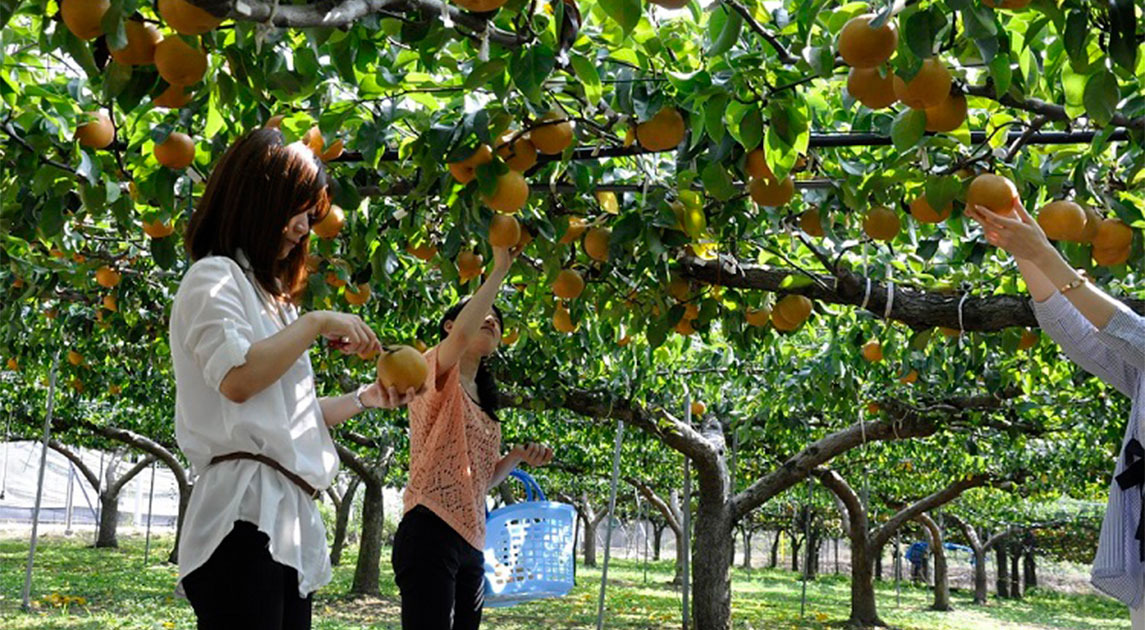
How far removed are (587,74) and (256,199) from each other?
61cm

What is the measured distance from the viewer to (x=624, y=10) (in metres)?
1.53

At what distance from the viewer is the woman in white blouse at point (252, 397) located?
154 cm

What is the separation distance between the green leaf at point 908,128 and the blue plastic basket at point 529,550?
98.3 inches

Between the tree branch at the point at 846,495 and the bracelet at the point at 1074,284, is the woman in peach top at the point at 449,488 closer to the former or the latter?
the bracelet at the point at 1074,284

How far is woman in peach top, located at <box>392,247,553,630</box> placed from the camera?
2904 millimetres

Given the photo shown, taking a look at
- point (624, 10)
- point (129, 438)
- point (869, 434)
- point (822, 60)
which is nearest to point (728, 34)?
point (822, 60)

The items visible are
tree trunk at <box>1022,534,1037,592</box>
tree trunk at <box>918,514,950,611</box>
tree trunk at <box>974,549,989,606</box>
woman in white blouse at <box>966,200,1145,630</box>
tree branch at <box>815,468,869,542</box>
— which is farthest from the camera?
tree trunk at <box>1022,534,1037,592</box>

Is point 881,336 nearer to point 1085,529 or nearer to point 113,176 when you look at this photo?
point 113,176

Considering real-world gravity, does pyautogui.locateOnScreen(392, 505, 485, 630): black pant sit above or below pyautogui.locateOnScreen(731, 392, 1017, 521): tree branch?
below

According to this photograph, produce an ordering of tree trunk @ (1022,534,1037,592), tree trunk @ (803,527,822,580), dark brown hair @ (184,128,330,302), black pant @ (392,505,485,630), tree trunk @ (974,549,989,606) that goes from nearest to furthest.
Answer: dark brown hair @ (184,128,330,302)
black pant @ (392,505,485,630)
tree trunk @ (974,549,989,606)
tree trunk @ (803,527,822,580)
tree trunk @ (1022,534,1037,592)

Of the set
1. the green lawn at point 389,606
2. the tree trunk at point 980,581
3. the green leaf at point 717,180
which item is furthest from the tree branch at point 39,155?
the tree trunk at point 980,581

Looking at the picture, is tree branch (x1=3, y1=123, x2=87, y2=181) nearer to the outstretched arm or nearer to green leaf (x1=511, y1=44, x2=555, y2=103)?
the outstretched arm

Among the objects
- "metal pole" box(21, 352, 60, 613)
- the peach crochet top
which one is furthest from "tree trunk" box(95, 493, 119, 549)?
the peach crochet top

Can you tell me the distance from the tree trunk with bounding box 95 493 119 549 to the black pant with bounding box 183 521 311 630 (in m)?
19.5
